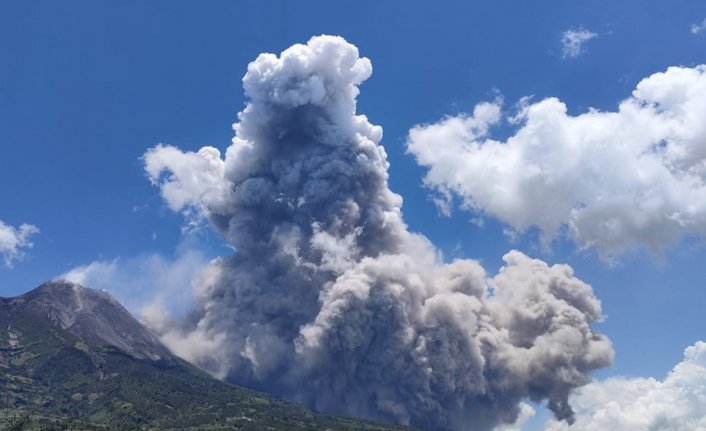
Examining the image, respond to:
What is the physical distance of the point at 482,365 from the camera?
168m

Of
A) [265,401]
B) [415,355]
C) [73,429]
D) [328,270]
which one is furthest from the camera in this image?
[265,401]

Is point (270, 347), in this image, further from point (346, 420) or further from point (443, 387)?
point (443, 387)

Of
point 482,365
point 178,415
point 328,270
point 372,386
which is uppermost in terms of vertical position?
point 328,270

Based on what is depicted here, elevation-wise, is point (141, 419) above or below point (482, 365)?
below

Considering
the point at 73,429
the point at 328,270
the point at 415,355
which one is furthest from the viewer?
the point at 328,270

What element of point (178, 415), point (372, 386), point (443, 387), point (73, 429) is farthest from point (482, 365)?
point (73, 429)

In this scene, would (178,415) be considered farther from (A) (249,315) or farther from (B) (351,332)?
(B) (351,332)

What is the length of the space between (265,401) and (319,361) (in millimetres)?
30275

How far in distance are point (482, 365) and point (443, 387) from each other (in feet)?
40.1

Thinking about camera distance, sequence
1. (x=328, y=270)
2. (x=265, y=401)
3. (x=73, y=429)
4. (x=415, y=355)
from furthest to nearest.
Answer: (x=265, y=401) → (x=328, y=270) → (x=415, y=355) → (x=73, y=429)

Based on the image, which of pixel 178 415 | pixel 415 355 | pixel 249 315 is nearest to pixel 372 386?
pixel 415 355

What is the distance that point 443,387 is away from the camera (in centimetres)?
16312

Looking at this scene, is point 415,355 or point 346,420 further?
point 346,420

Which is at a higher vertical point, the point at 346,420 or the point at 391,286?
the point at 391,286
